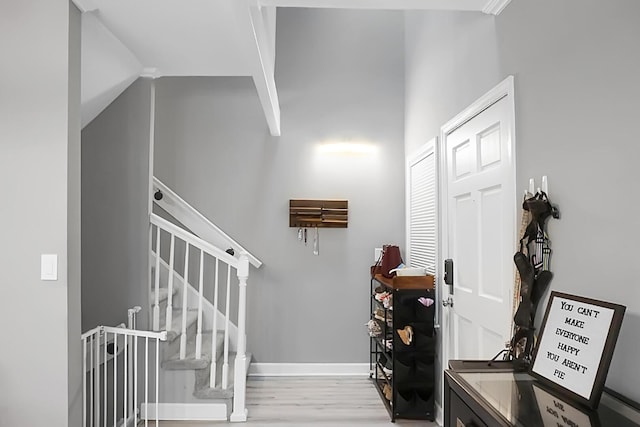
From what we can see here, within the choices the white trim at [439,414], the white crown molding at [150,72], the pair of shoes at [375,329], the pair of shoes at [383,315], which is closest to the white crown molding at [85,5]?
the white crown molding at [150,72]

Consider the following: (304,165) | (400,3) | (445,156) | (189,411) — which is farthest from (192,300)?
(400,3)

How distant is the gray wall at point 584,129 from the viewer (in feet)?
4.73

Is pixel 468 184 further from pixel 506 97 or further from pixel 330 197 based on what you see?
pixel 330 197

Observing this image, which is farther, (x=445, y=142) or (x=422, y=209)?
(x=422, y=209)

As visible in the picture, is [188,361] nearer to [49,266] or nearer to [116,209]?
[116,209]

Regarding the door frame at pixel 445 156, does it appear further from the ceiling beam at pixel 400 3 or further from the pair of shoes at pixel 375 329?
the pair of shoes at pixel 375 329

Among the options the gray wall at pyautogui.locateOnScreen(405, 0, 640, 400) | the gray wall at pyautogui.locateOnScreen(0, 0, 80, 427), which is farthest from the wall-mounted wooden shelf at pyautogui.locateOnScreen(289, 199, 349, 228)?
the gray wall at pyautogui.locateOnScreen(0, 0, 80, 427)

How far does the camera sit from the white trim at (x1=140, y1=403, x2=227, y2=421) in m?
3.41

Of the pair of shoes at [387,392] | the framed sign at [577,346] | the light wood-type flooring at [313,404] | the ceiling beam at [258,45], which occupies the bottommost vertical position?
the light wood-type flooring at [313,404]

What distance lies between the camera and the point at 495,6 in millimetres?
2379

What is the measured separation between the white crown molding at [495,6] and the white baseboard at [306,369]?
3238 millimetres

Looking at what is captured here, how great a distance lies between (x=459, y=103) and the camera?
2955 mm

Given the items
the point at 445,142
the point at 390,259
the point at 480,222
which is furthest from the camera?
the point at 390,259

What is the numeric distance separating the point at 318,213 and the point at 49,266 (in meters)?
A: 2.67
